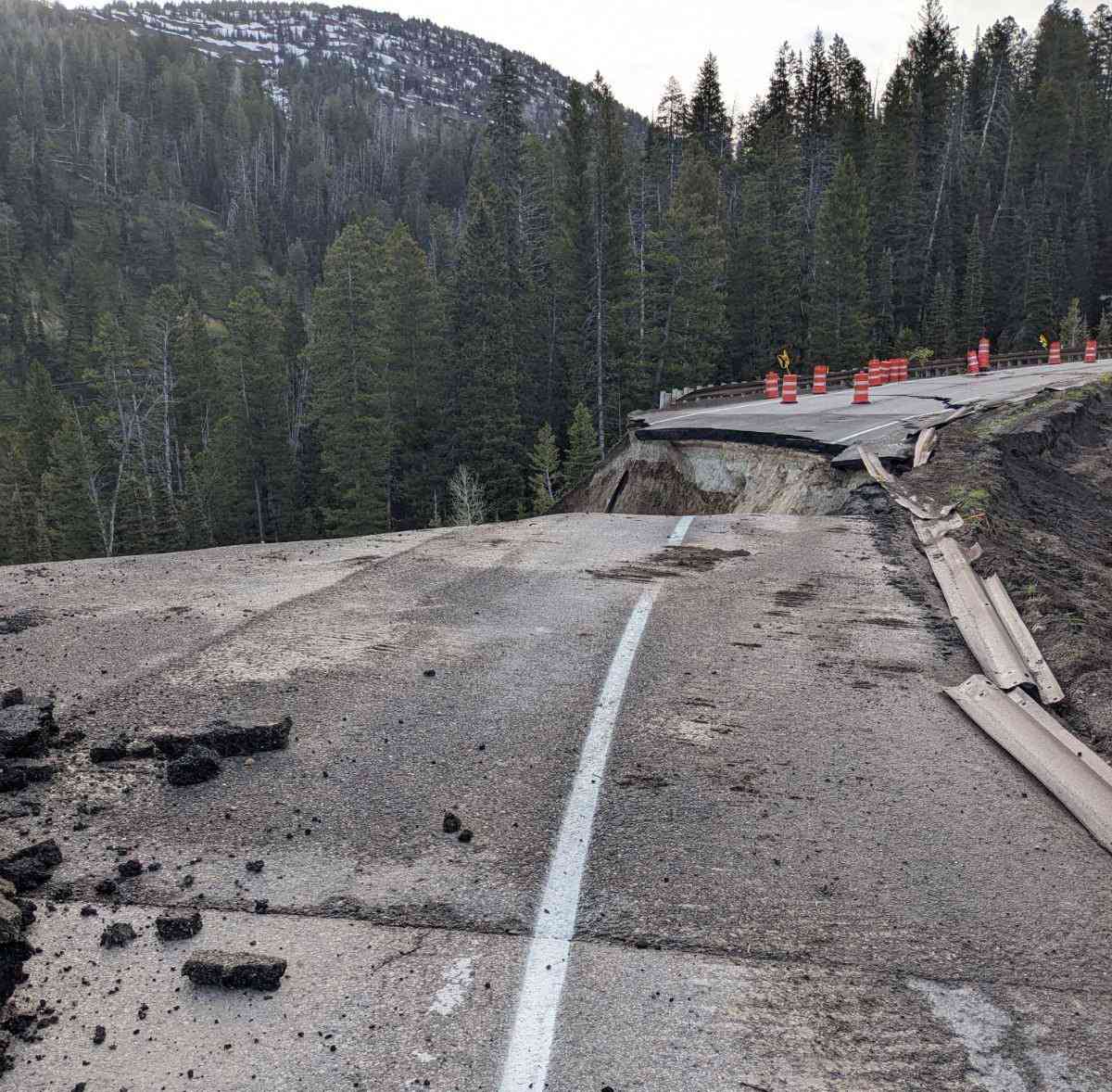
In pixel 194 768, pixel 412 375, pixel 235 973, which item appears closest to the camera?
pixel 235 973

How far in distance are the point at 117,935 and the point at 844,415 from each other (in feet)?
62.5

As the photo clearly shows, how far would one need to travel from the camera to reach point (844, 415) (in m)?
20.3

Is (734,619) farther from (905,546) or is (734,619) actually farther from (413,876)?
(413,876)

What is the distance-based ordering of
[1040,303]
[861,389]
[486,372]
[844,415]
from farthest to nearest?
[1040,303] < [486,372] < [861,389] < [844,415]

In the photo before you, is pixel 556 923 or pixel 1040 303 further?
pixel 1040 303

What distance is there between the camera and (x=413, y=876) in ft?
12.8

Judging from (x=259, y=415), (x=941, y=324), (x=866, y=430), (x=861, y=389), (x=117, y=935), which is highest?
(x=941, y=324)

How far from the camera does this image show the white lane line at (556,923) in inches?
113

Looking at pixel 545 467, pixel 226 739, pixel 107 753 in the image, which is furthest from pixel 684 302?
pixel 107 753

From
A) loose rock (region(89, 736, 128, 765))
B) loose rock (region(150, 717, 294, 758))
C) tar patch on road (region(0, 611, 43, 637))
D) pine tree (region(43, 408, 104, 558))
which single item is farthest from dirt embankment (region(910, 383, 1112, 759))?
pine tree (region(43, 408, 104, 558))

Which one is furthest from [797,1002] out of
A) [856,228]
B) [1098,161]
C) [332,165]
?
[332,165]

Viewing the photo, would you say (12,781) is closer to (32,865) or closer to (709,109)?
(32,865)

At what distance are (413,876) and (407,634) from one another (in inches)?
131

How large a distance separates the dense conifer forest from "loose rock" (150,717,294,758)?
3084 cm
